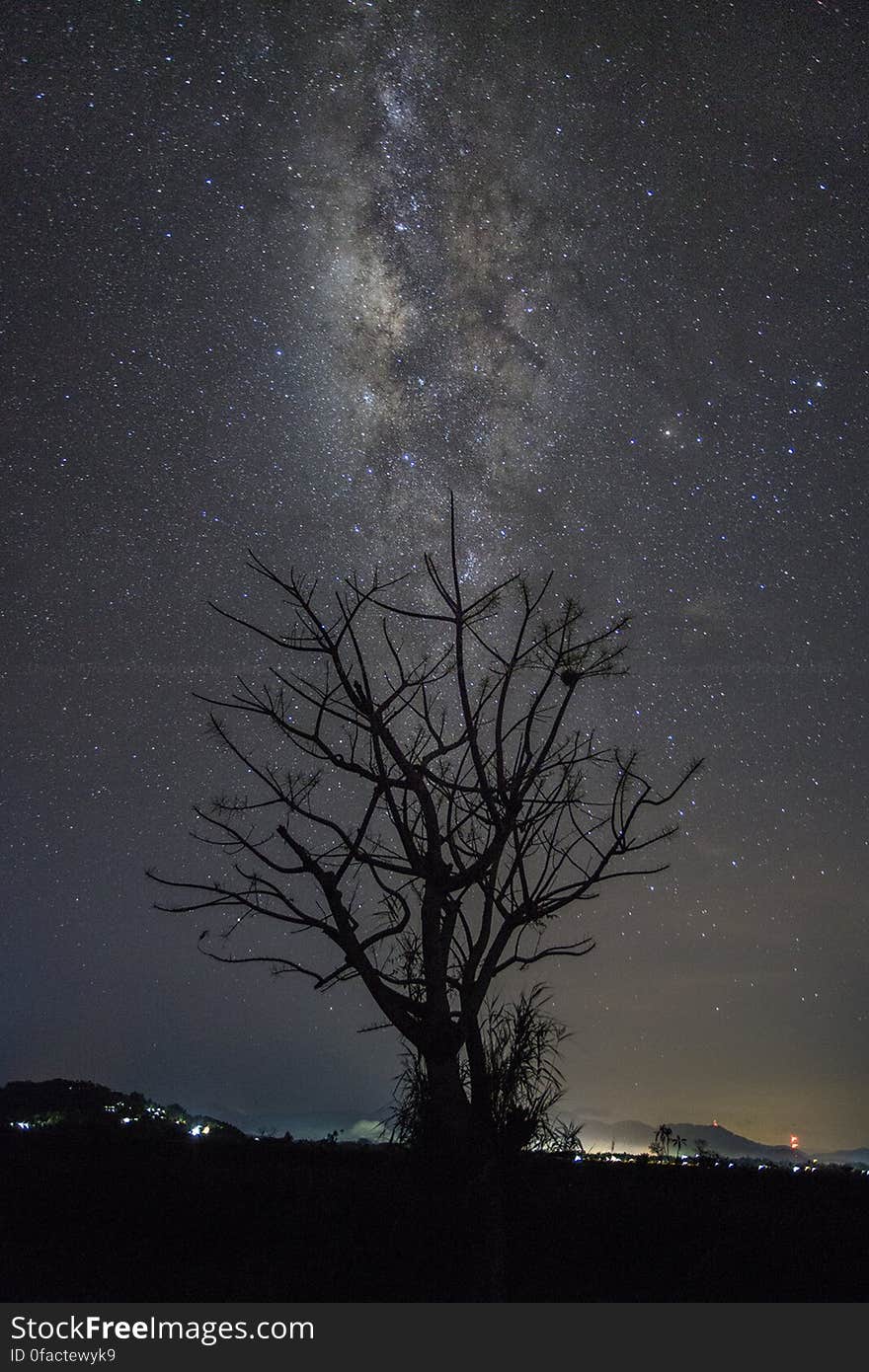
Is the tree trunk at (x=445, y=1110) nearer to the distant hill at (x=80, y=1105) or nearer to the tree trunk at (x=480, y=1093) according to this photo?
the tree trunk at (x=480, y=1093)

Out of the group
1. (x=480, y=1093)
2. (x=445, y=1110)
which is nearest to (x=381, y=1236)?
(x=445, y=1110)

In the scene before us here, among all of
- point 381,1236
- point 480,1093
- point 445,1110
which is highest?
point 480,1093

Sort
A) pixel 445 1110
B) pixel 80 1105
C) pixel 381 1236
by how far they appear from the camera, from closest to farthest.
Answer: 1. pixel 445 1110
2. pixel 381 1236
3. pixel 80 1105

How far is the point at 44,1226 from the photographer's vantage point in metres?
7.66

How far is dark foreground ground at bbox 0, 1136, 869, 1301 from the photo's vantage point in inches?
260

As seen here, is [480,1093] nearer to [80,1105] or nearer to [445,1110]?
[445,1110]

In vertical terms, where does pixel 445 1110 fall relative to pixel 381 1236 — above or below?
above

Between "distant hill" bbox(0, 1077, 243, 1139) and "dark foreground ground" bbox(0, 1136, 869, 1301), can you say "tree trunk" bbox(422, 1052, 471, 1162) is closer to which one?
"dark foreground ground" bbox(0, 1136, 869, 1301)

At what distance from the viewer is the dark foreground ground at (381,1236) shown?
6609 mm

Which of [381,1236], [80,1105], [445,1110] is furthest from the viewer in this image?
[80,1105]

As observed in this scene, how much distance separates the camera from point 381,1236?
7250 mm

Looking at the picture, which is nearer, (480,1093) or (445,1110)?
(445,1110)

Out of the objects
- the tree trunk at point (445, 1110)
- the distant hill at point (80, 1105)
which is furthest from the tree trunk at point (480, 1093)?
the distant hill at point (80, 1105)
